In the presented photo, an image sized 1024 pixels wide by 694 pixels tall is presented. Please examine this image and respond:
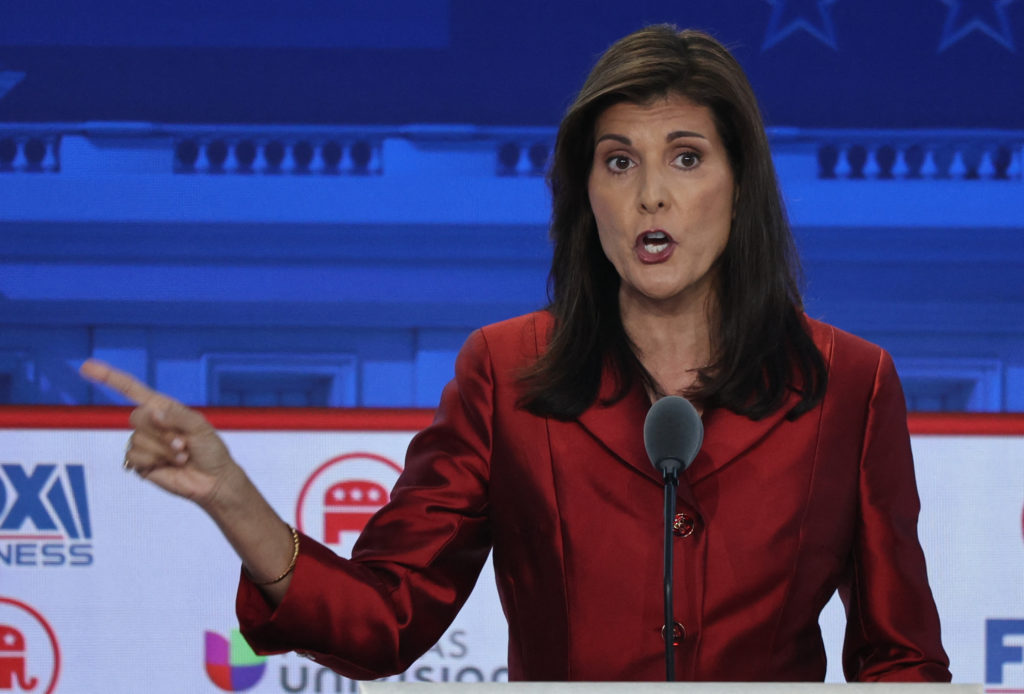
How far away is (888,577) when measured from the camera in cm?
126

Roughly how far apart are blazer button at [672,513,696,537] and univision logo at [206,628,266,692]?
1.20m

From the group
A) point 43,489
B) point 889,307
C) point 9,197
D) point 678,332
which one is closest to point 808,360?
point 678,332

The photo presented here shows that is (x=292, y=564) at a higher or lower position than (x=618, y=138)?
A: lower

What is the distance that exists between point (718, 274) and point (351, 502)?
1.03 metres

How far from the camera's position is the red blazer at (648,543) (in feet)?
4.07

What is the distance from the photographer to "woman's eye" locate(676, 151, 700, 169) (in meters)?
1.26

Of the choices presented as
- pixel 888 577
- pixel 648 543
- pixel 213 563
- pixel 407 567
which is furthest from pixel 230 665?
pixel 888 577

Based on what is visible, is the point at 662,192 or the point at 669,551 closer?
the point at 669,551

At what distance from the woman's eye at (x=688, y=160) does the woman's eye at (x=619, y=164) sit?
53mm

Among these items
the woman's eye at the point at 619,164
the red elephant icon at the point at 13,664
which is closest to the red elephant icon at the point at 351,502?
the red elephant icon at the point at 13,664

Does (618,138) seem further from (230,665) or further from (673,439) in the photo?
(230,665)

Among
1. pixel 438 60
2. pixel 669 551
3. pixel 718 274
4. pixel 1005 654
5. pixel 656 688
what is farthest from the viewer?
pixel 438 60

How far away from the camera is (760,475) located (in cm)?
128

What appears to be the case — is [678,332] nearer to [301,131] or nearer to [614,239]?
[614,239]
